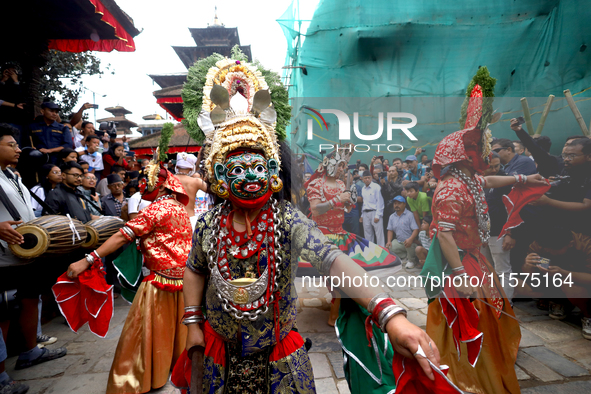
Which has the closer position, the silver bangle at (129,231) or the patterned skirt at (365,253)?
the silver bangle at (129,231)

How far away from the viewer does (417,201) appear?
297 centimetres

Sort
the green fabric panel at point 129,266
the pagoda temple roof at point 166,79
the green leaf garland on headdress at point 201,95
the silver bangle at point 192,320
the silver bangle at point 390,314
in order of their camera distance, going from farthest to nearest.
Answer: the pagoda temple roof at point 166,79
the green fabric panel at point 129,266
the green leaf garland on headdress at point 201,95
the silver bangle at point 192,320
the silver bangle at point 390,314

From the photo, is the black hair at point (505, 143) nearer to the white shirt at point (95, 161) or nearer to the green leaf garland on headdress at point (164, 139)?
the green leaf garland on headdress at point (164, 139)

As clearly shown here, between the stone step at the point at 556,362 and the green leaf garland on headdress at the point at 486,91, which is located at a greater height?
the green leaf garland on headdress at the point at 486,91

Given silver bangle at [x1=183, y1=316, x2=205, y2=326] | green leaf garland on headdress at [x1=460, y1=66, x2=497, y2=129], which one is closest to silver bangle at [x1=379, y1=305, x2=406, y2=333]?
silver bangle at [x1=183, y1=316, x2=205, y2=326]

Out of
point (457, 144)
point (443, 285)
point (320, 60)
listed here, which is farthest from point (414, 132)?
point (320, 60)

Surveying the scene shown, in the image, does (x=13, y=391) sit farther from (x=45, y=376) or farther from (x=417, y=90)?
(x=417, y=90)

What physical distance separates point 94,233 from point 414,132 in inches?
143

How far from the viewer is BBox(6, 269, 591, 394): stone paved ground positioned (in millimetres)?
2951

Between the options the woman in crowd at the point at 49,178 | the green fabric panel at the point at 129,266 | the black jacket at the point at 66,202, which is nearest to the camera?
the green fabric panel at the point at 129,266

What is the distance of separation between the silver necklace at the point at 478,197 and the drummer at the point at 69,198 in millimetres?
4741

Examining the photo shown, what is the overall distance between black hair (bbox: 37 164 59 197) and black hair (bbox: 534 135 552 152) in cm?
589

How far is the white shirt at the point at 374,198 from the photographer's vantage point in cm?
299

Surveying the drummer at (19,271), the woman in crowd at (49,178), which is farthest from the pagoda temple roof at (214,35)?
the drummer at (19,271)
